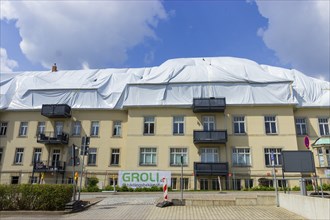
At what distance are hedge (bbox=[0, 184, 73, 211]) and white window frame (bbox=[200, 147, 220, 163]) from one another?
18.5 meters

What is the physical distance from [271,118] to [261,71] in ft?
22.3

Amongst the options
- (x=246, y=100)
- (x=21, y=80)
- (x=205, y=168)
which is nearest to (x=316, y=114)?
(x=246, y=100)

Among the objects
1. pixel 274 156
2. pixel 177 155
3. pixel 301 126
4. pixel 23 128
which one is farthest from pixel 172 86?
pixel 23 128

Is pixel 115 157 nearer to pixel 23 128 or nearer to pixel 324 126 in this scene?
pixel 23 128

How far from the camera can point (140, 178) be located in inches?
1056

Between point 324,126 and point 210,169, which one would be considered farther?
point 324,126

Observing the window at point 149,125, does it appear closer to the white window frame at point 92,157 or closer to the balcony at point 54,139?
the white window frame at point 92,157

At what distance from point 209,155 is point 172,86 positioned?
8.97m

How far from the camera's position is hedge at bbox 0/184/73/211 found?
13.0 metres

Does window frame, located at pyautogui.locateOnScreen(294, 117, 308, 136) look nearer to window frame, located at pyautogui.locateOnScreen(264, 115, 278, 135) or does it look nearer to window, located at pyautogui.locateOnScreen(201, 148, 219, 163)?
window frame, located at pyautogui.locateOnScreen(264, 115, 278, 135)

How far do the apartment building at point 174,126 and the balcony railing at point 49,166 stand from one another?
10 centimetres

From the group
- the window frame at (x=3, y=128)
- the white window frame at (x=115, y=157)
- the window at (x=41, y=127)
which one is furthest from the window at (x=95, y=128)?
the window frame at (x=3, y=128)

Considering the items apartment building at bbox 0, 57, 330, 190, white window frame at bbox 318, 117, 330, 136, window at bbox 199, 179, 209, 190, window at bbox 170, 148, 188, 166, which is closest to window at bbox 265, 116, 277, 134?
apartment building at bbox 0, 57, 330, 190

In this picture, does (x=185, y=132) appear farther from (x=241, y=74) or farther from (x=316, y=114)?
(x=316, y=114)
